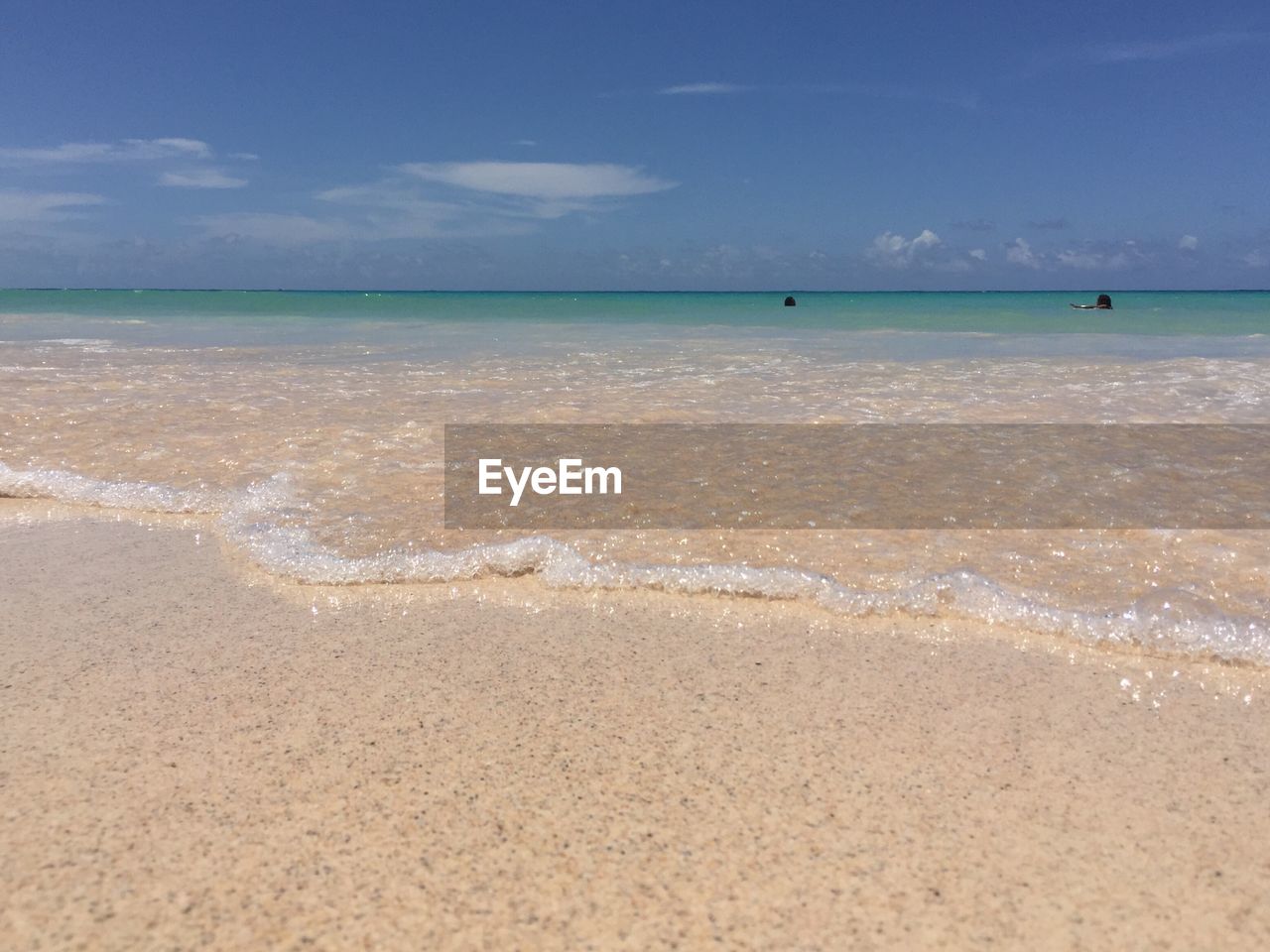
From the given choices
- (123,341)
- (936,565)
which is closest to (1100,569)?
(936,565)

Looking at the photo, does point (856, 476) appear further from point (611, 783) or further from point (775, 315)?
point (775, 315)

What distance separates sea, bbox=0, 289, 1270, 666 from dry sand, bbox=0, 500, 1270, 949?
12.9 inches

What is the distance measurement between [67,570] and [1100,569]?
14.5 feet

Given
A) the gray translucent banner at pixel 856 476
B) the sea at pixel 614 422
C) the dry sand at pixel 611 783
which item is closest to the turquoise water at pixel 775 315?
the sea at pixel 614 422

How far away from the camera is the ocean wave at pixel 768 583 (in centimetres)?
304

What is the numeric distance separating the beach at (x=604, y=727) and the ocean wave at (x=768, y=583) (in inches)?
0.8

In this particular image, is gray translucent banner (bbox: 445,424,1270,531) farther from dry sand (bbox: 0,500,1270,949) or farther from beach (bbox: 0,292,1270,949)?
dry sand (bbox: 0,500,1270,949)

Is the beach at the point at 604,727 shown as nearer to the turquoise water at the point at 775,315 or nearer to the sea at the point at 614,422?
the sea at the point at 614,422

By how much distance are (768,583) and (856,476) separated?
1.90 m

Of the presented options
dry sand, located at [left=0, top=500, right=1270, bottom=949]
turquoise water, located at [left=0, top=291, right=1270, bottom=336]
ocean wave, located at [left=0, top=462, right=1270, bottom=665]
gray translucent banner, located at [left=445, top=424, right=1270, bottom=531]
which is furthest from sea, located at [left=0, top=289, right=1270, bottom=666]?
turquoise water, located at [left=0, top=291, right=1270, bottom=336]

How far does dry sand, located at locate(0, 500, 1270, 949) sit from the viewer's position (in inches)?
67.2

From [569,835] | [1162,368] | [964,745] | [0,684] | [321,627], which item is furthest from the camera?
[1162,368]

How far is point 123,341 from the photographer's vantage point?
17516 mm

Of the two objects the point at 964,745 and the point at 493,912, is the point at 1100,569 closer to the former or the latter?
the point at 964,745
